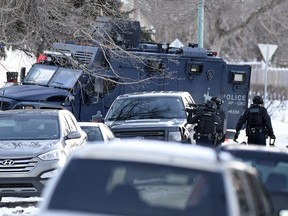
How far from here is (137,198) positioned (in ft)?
21.5

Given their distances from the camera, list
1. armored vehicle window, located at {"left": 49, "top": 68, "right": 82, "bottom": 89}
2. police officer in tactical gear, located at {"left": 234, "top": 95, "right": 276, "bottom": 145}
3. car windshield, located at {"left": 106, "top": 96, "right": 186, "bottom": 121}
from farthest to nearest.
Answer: armored vehicle window, located at {"left": 49, "top": 68, "right": 82, "bottom": 89} < car windshield, located at {"left": 106, "top": 96, "right": 186, "bottom": 121} < police officer in tactical gear, located at {"left": 234, "top": 95, "right": 276, "bottom": 145}

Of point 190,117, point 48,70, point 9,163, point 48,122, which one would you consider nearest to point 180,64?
point 48,70

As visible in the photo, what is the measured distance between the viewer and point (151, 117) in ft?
66.0

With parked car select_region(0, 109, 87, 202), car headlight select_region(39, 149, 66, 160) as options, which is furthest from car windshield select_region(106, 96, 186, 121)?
car headlight select_region(39, 149, 66, 160)

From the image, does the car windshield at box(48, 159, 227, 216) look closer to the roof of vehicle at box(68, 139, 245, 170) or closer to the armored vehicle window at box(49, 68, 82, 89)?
the roof of vehicle at box(68, 139, 245, 170)

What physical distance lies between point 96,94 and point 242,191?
1593 cm

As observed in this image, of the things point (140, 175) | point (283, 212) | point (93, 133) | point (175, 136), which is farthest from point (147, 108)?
point (140, 175)

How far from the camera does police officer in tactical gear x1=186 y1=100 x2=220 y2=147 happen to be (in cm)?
1834

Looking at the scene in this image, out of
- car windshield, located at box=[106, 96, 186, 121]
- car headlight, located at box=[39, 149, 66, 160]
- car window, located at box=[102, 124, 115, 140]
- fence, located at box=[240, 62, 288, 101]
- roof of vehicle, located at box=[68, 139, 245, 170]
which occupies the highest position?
roof of vehicle, located at box=[68, 139, 245, 170]

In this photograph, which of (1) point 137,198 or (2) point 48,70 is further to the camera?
(2) point 48,70

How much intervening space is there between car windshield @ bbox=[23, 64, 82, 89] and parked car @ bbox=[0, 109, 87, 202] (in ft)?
20.7

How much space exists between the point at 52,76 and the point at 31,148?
29.7ft

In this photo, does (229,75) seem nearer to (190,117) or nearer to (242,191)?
(190,117)

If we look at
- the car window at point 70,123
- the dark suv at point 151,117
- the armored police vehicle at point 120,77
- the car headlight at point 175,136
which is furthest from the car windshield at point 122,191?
the armored police vehicle at point 120,77
